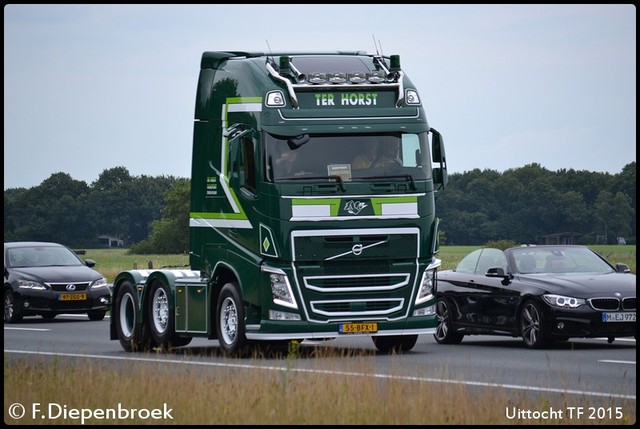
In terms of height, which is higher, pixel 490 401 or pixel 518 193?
pixel 518 193

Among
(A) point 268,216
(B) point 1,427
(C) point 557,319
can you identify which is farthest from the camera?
(C) point 557,319

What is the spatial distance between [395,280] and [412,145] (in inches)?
70.1

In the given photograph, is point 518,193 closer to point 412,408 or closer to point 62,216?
point 62,216

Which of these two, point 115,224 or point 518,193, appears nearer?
point 518,193

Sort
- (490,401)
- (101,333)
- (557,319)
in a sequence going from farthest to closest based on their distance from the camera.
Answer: (101,333) → (557,319) → (490,401)

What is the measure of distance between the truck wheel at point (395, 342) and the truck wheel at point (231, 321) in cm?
217

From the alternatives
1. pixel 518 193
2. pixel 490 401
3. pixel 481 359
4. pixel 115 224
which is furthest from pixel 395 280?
pixel 115 224

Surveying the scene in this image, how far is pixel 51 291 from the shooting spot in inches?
1253

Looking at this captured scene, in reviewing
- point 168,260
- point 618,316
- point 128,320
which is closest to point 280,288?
point 128,320

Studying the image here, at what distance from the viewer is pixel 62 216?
162500 mm

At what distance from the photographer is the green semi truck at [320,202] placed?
20.4 meters

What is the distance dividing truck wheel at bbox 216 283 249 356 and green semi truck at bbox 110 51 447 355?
0.02 m

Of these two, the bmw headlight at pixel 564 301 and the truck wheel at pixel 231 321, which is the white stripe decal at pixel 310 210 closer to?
the truck wheel at pixel 231 321

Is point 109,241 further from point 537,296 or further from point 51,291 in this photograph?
point 537,296
